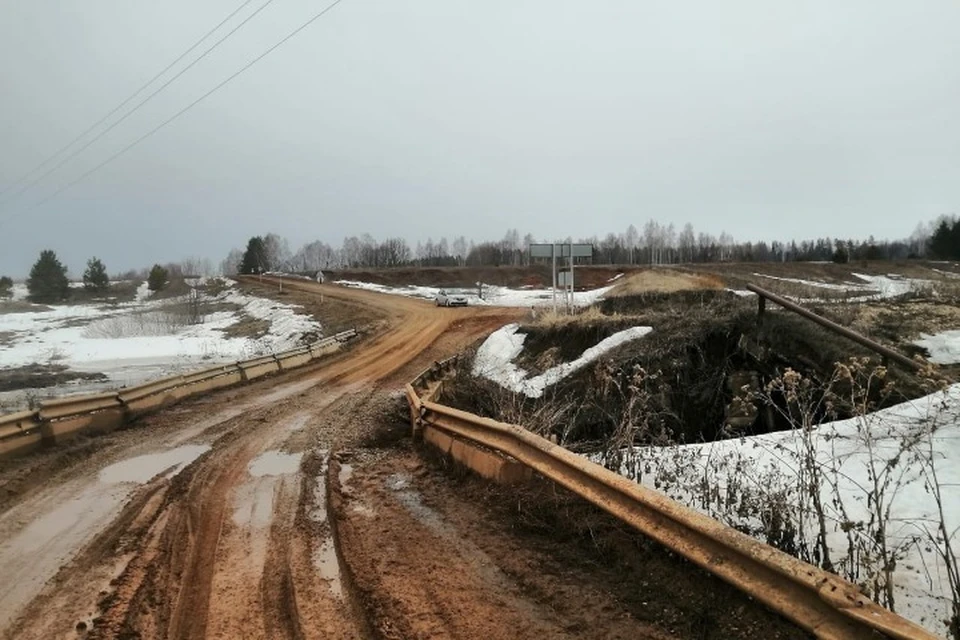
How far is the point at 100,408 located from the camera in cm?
1030

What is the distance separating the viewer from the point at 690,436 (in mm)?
11375

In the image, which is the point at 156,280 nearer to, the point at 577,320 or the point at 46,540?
the point at 577,320

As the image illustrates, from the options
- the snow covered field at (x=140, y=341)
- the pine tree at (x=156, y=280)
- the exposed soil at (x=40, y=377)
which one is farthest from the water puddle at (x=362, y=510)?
the pine tree at (x=156, y=280)

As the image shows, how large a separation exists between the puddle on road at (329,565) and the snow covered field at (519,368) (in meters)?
6.88

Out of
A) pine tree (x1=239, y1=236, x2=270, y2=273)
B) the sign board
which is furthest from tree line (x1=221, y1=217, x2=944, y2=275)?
the sign board

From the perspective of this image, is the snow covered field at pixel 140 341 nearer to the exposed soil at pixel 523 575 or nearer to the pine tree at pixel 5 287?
the exposed soil at pixel 523 575

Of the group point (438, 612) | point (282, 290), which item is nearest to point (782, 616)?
point (438, 612)

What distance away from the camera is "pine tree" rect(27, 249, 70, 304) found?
2771 inches

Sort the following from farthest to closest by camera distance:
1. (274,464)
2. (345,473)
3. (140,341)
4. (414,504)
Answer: (140,341) → (274,464) → (345,473) → (414,504)

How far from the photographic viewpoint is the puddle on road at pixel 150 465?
7.36 m

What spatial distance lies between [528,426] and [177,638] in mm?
4803

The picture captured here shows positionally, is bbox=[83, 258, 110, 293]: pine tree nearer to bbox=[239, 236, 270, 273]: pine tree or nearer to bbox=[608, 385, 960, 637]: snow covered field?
bbox=[239, 236, 270, 273]: pine tree

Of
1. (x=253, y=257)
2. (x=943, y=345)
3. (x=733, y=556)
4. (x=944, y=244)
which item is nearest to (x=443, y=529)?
(x=733, y=556)

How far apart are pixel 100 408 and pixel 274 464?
4.31 m
